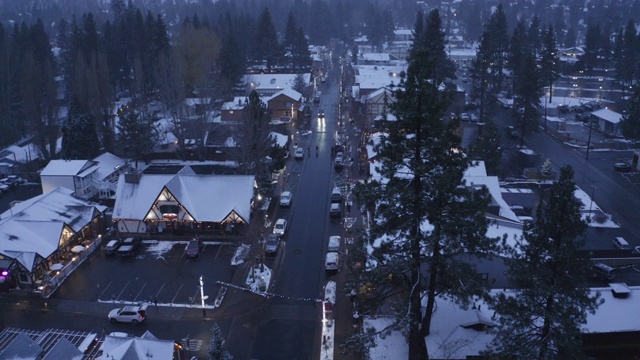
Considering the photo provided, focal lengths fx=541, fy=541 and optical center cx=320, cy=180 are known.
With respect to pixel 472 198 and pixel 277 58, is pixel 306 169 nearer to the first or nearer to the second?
pixel 472 198

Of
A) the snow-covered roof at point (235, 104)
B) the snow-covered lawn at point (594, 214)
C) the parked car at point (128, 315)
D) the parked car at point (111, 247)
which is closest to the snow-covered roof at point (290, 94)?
the snow-covered roof at point (235, 104)

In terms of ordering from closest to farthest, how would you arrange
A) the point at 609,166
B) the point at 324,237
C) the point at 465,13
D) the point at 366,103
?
the point at 324,237, the point at 609,166, the point at 366,103, the point at 465,13

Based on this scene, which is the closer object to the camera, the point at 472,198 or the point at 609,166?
the point at 472,198

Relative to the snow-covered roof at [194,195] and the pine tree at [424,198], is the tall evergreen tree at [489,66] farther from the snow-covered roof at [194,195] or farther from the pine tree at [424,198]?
the pine tree at [424,198]

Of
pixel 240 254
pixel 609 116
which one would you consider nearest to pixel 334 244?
pixel 240 254

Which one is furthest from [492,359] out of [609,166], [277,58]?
[277,58]

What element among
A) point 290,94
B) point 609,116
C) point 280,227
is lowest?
point 280,227

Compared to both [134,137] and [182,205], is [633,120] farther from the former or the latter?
[134,137]
